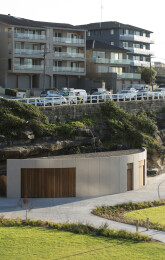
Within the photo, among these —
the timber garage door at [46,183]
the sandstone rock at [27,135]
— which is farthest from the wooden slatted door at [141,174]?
the sandstone rock at [27,135]

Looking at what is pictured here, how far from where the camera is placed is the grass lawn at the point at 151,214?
27.1 meters

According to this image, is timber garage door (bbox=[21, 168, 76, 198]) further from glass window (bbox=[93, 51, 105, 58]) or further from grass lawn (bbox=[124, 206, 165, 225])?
glass window (bbox=[93, 51, 105, 58])

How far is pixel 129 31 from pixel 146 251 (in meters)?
81.0

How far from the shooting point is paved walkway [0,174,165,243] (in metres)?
25.9

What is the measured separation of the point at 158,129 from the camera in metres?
50.5

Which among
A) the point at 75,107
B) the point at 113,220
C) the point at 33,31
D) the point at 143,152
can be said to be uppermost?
the point at 33,31

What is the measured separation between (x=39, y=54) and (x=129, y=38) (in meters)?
30.5

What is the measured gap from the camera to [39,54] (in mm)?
71062

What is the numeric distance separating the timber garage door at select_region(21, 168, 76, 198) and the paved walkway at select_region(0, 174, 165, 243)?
0.70 metres

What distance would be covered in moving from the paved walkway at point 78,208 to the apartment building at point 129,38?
63.0 metres

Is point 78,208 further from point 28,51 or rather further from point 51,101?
point 28,51

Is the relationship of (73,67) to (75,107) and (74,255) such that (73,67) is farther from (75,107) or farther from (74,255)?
(74,255)

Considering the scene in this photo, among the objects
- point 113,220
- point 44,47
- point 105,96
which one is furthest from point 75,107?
point 44,47

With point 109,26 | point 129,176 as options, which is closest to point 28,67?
point 109,26
